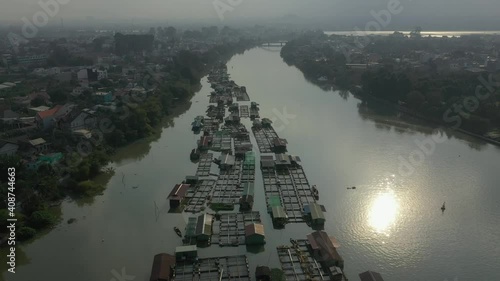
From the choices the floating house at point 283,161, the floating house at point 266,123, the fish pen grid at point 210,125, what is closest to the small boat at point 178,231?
the floating house at point 283,161

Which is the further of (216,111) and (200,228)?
(216,111)

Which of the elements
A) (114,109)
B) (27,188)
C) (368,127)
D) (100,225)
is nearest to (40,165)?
(27,188)

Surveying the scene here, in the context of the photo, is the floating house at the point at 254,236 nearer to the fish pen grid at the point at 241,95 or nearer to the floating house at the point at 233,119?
the floating house at the point at 233,119

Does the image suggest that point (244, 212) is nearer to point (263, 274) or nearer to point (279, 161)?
point (263, 274)

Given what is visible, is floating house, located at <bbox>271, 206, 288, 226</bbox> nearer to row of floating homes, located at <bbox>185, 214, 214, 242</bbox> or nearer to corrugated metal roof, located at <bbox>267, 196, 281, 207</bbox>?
corrugated metal roof, located at <bbox>267, 196, 281, 207</bbox>

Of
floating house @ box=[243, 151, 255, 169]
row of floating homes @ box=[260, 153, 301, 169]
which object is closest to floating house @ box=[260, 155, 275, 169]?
row of floating homes @ box=[260, 153, 301, 169]

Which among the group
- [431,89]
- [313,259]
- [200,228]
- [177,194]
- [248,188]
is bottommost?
[313,259]

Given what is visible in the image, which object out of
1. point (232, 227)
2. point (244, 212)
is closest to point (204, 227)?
point (232, 227)
